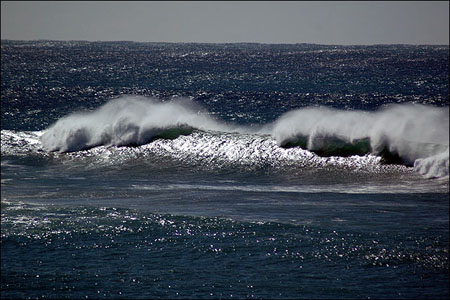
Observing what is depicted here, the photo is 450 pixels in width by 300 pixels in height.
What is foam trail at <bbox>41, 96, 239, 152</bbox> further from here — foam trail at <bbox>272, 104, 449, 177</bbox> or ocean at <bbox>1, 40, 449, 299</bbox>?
foam trail at <bbox>272, 104, 449, 177</bbox>

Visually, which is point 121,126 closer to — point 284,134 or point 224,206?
point 284,134

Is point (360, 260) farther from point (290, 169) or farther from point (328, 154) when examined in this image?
point (328, 154)

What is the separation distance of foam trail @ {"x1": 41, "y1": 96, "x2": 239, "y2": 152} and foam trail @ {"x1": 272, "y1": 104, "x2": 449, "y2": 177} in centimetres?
391

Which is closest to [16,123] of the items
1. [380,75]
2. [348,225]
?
[348,225]

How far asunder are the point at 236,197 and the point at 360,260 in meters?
5.34

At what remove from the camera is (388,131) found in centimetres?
2239

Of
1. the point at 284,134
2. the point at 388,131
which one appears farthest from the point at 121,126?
the point at 388,131

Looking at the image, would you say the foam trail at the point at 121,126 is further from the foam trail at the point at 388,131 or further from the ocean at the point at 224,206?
the foam trail at the point at 388,131

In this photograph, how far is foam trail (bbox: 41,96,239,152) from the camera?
25.9m

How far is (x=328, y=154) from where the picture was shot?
72.4 feet

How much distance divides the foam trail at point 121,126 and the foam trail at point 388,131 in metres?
3.91

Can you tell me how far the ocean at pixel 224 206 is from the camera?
446 inches

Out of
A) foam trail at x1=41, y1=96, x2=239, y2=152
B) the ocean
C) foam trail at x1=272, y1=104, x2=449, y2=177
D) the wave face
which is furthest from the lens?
foam trail at x1=41, y1=96, x2=239, y2=152

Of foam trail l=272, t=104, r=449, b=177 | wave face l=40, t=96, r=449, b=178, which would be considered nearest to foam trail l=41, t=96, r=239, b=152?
wave face l=40, t=96, r=449, b=178
